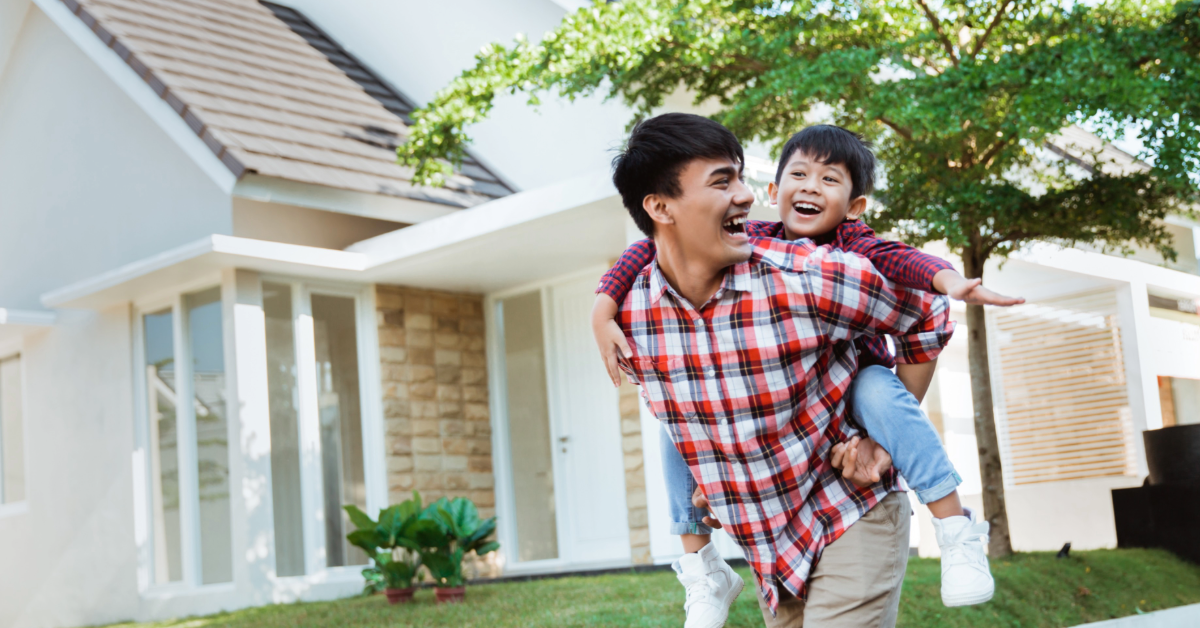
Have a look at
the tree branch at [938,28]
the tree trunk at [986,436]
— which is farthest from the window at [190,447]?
the tree branch at [938,28]

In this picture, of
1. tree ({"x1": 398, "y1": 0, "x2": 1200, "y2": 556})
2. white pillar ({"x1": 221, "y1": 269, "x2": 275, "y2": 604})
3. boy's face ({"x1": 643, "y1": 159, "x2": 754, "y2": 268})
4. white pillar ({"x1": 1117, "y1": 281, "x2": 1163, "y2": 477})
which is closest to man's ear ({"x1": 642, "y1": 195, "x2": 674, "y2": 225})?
boy's face ({"x1": 643, "y1": 159, "x2": 754, "y2": 268})

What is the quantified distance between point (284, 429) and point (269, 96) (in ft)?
10.8

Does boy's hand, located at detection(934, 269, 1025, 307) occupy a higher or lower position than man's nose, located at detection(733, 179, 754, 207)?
lower

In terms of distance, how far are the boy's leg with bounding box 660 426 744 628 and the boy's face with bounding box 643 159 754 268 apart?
460mm

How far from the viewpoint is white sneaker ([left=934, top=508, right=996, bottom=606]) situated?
6.63 ft

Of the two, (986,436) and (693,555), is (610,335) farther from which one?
(986,436)

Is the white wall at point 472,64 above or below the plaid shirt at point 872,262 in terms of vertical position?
above

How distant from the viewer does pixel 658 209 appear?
2.02m

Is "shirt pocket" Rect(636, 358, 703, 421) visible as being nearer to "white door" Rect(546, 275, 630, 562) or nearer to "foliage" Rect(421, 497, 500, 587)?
"foliage" Rect(421, 497, 500, 587)

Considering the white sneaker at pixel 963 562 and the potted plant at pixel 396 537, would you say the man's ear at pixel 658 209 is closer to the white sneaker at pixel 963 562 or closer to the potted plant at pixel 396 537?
the white sneaker at pixel 963 562

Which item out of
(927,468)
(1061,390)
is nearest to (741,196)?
(927,468)

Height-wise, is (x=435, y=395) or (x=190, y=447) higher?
(x=435, y=395)

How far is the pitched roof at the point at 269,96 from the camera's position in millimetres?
9617

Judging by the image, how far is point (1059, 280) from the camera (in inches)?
477
